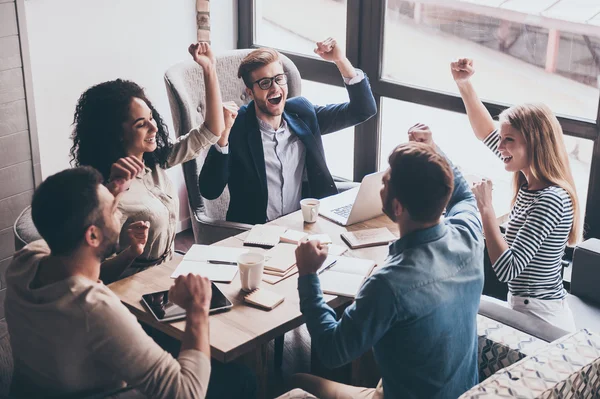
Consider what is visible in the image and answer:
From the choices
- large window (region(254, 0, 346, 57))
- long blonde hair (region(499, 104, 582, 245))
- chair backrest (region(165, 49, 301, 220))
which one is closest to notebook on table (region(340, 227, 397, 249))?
long blonde hair (region(499, 104, 582, 245))

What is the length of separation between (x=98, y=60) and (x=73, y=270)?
2.22m

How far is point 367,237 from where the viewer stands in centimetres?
262

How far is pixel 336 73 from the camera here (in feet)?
12.5

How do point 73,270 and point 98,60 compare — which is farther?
point 98,60

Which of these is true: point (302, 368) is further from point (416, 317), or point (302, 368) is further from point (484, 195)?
point (416, 317)

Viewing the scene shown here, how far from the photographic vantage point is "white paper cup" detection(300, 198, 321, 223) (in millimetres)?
2725

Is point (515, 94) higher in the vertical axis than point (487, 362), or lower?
higher

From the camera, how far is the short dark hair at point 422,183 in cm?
176

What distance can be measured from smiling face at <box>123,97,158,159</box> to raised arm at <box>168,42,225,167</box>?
0.77 feet

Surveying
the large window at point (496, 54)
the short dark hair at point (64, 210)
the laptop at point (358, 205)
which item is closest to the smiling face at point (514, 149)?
the laptop at point (358, 205)

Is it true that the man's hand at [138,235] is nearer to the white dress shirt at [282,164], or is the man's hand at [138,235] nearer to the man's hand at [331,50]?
the white dress shirt at [282,164]

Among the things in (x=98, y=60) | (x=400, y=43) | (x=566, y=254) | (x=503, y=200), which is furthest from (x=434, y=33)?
(x=98, y=60)

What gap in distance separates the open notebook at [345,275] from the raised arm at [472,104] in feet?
2.85

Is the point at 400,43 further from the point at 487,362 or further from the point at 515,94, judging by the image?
the point at 487,362
